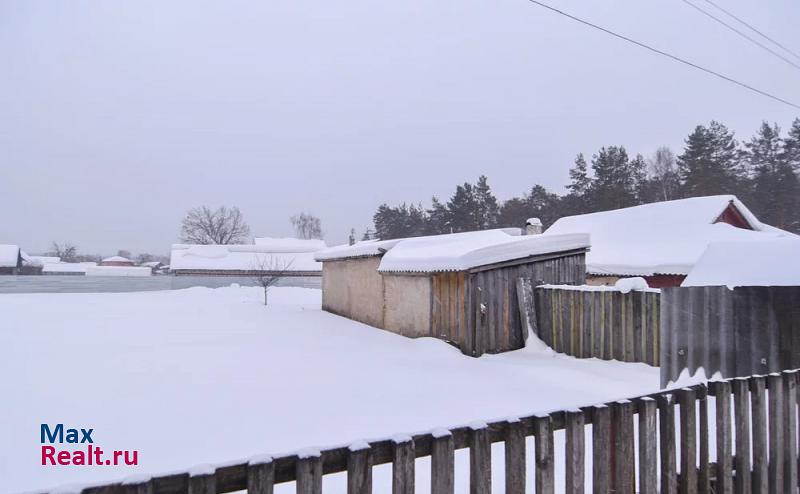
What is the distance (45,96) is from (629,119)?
5114 cm

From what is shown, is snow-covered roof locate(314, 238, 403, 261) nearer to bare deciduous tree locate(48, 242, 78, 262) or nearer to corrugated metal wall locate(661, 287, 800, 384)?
corrugated metal wall locate(661, 287, 800, 384)

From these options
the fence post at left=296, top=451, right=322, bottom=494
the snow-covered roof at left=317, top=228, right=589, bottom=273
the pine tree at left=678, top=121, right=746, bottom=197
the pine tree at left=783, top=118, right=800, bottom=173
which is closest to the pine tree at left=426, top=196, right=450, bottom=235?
the pine tree at left=678, top=121, right=746, bottom=197

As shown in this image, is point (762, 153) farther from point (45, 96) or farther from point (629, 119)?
point (45, 96)

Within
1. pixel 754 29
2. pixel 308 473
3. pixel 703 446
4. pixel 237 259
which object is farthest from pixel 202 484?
pixel 237 259

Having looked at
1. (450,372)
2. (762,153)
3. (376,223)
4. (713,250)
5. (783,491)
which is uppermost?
(762,153)

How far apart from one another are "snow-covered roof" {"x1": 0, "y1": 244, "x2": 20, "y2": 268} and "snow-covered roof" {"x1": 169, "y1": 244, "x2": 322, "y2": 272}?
15.7m

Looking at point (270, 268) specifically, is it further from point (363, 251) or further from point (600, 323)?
point (600, 323)

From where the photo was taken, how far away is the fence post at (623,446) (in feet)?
7.34

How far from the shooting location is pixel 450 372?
7770 millimetres

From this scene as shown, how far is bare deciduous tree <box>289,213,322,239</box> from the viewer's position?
284 feet

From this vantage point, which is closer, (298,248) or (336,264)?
(336,264)

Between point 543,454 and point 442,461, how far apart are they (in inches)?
21.9

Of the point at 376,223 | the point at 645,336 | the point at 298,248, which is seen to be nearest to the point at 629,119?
the point at 376,223

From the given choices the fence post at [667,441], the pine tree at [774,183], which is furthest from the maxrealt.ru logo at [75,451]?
the pine tree at [774,183]
